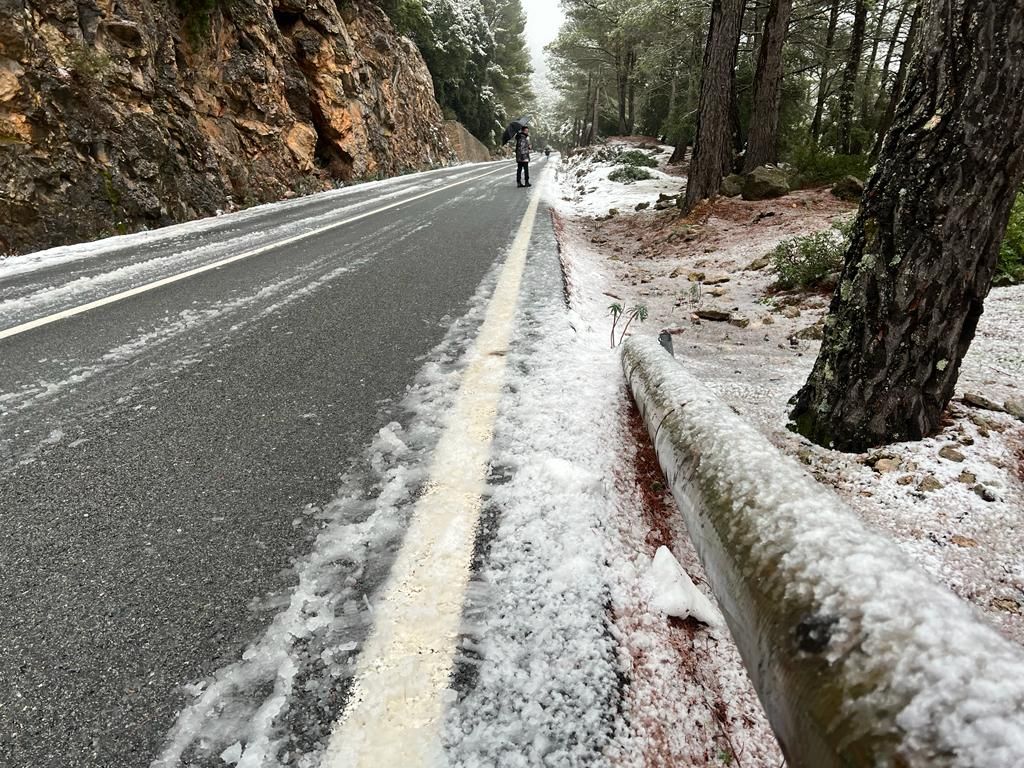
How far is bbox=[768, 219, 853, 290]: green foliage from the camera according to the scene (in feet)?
14.7

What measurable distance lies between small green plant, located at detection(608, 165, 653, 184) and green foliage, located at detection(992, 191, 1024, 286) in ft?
34.1

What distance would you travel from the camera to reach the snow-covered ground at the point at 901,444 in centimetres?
166

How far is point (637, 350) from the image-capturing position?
263cm

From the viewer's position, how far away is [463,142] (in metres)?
35.9

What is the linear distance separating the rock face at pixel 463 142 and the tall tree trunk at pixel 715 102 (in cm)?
2764

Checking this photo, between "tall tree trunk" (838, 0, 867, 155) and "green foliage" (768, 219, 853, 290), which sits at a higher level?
"tall tree trunk" (838, 0, 867, 155)

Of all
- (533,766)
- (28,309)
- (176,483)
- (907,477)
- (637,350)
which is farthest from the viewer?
(28,309)

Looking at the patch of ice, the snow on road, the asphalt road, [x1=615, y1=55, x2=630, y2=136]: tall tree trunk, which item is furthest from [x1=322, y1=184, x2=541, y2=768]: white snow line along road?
[x1=615, y1=55, x2=630, y2=136]: tall tree trunk

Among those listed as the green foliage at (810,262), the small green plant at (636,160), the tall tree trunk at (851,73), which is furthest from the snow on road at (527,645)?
the tall tree trunk at (851,73)

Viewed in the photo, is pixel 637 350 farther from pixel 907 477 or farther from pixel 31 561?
pixel 31 561

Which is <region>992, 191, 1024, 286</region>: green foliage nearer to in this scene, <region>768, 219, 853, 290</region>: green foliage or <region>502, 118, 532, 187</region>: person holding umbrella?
<region>768, 219, 853, 290</region>: green foliage

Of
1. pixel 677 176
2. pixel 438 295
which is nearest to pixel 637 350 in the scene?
pixel 438 295

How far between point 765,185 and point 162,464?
9.06 metres

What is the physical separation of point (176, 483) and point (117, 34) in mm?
11027
